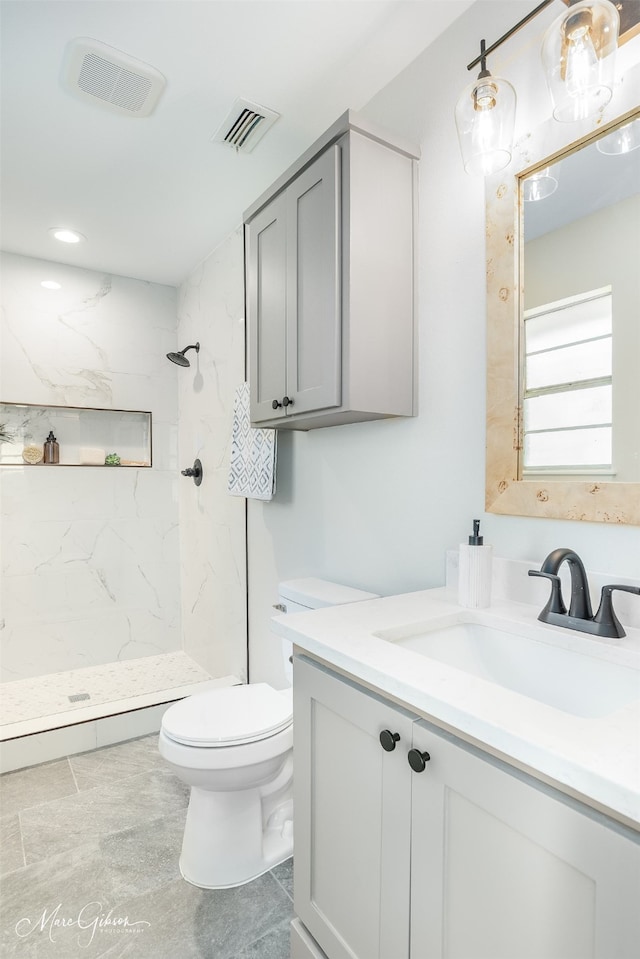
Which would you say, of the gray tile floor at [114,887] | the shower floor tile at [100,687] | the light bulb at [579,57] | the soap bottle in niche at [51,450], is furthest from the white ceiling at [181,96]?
the gray tile floor at [114,887]

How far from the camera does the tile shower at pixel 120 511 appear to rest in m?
2.95

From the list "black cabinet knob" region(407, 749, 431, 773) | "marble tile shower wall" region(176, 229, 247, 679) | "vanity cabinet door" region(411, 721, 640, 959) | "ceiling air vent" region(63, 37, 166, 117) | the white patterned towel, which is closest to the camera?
"vanity cabinet door" region(411, 721, 640, 959)

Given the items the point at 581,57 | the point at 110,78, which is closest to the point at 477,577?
the point at 581,57

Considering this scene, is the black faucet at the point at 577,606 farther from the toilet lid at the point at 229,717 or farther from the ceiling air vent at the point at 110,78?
the ceiling air vent at the point at 110,78

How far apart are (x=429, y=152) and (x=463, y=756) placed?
1.62 metres

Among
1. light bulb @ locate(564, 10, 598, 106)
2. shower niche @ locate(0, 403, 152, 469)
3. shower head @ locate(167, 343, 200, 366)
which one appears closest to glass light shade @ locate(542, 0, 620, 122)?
light bulb @ locate(564, 10, 598, 106)

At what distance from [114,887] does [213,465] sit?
2.01 m

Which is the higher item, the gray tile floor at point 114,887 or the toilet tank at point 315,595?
the toilet tank at point 315,595

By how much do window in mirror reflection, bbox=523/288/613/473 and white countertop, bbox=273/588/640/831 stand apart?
0.37 metres

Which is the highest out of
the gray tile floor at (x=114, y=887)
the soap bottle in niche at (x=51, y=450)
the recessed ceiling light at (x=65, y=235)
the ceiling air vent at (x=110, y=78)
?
the ceiling air vent at (x=110, y=78)

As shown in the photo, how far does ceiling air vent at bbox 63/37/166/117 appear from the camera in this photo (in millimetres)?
1603

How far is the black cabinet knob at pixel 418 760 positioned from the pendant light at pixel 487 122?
1.28 meters

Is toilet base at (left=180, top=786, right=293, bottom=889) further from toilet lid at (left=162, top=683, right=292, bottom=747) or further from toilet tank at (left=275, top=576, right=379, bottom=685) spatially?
toilet tank at (left=275, top=576, right=379, bottom=685)

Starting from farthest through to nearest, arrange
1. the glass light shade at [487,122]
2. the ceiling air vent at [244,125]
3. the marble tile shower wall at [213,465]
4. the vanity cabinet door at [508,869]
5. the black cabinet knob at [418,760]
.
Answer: the marble tile shower wall at [213,465] → the ceiling air vent at [244,125] → the glass light shade at [487,122] → the black cabinet knob at [418,760] → the vanity cabinet door at [508,869]
